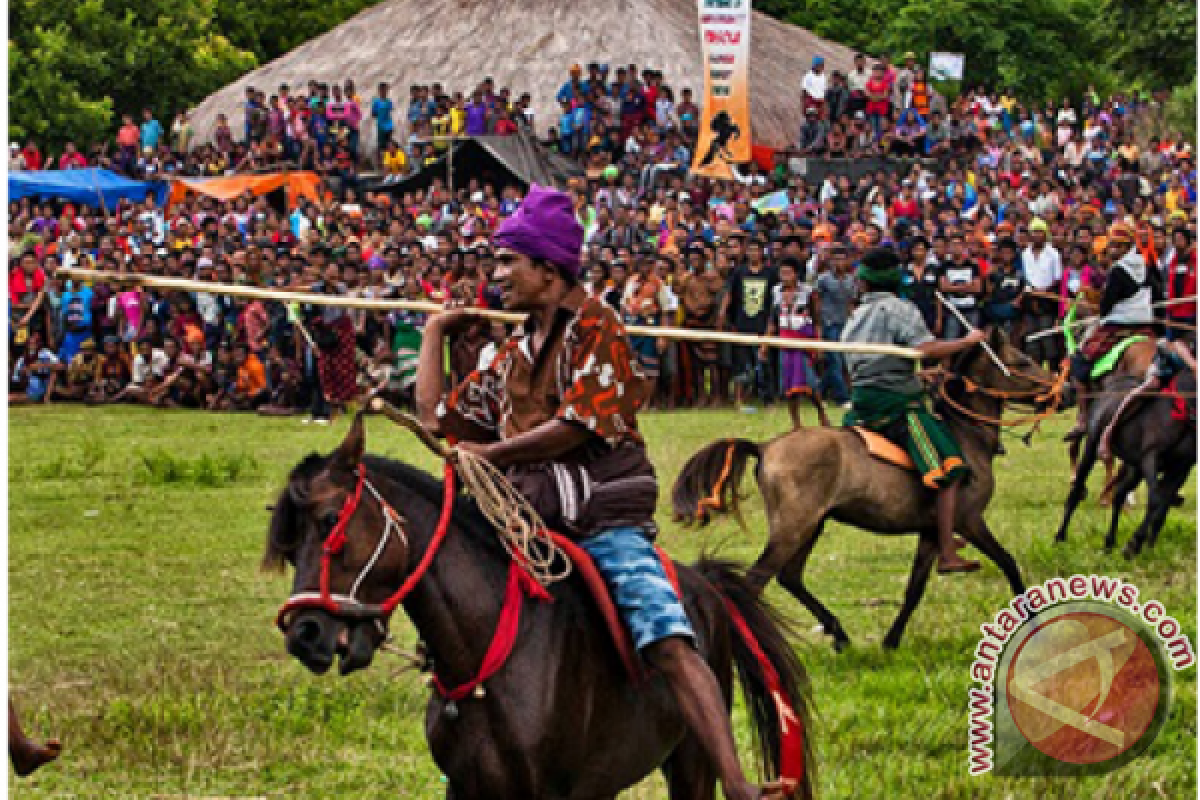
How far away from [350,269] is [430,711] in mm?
17616

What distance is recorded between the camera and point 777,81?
4200 cm

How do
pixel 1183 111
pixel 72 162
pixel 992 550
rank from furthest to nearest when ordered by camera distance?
pixel 72 162 → pixel 1183 111 → pixel 992 550

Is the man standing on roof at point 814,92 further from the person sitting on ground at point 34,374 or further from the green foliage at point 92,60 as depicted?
the green foliage at point 92,60

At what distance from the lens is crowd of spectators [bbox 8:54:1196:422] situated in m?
23.2

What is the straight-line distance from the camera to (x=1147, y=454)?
46.3ft

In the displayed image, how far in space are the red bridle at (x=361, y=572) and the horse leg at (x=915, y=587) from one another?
5.20 meters

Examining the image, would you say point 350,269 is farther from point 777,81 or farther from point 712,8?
point 777,81

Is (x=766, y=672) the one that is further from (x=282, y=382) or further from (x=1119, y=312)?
(x=282, y=382)

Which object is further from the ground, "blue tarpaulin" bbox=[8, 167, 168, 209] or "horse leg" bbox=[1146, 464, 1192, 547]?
"blue tarpaulin" bbox=[8, 167, 168, 209]

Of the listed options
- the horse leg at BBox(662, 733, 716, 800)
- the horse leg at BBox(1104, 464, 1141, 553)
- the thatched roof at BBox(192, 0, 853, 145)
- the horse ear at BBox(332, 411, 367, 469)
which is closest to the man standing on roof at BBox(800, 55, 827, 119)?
the thatched roof at BBox(192, 0, 853, 145)

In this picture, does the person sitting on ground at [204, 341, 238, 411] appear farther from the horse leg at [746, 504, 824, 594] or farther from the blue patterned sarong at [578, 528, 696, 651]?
the blue patterned sarong at [578, 528, 696, 651]

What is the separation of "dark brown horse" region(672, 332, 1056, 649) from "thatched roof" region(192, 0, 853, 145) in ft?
95.8

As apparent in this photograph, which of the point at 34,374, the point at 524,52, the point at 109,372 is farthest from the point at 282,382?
the point at 524,52

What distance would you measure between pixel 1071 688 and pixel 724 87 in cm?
2088
